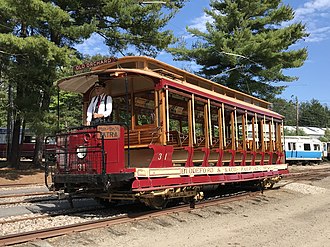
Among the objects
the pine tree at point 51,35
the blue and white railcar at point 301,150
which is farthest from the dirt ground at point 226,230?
the blue and white railcar at point 301,150

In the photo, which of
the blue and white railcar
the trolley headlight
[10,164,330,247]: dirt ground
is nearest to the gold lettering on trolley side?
the trolley headlight

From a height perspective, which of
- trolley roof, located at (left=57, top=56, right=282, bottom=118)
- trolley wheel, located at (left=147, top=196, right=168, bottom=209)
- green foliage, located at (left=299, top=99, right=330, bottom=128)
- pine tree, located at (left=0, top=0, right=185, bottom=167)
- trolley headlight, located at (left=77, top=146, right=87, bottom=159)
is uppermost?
green foliage, located at (left=299, top=99, right=330, bottom=128)

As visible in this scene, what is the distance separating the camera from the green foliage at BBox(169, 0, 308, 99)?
2914 centimetres

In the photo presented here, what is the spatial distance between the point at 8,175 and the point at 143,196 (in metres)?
13.8

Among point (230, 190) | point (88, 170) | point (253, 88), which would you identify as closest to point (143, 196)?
point (88, 170)

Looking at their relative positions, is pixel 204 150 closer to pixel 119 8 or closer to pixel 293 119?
pixel 119 8

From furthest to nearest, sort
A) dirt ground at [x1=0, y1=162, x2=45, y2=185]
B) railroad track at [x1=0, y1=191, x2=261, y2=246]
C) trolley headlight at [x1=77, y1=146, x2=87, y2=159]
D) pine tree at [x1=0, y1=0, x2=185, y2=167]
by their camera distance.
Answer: dirt ground at [x1=0, y1=162, x2=45, y2=185]
pine tree at [x1=0, y1=0, x2=185, y2=167]
trolley headlight at [x1=77, y1=146, x2=87, y2=159]
railroad track at [x1=0, y1=191, x2=261, y2=246]

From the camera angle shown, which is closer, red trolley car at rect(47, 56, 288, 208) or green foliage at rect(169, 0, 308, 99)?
red trolley car at rect(47, 56, 288, 208)

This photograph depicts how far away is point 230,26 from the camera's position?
101 ft

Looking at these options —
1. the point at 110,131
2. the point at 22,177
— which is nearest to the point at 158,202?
the point at 110,131

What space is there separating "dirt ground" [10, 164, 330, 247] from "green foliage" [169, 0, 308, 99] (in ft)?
62.3

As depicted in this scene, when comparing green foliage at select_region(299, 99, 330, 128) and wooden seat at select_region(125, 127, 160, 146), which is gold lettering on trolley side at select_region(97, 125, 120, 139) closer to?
wooden seat at select_region(125, 127, 160, 146)

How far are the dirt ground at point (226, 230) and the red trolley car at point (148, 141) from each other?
2.46 feet

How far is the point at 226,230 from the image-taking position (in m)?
8.16
